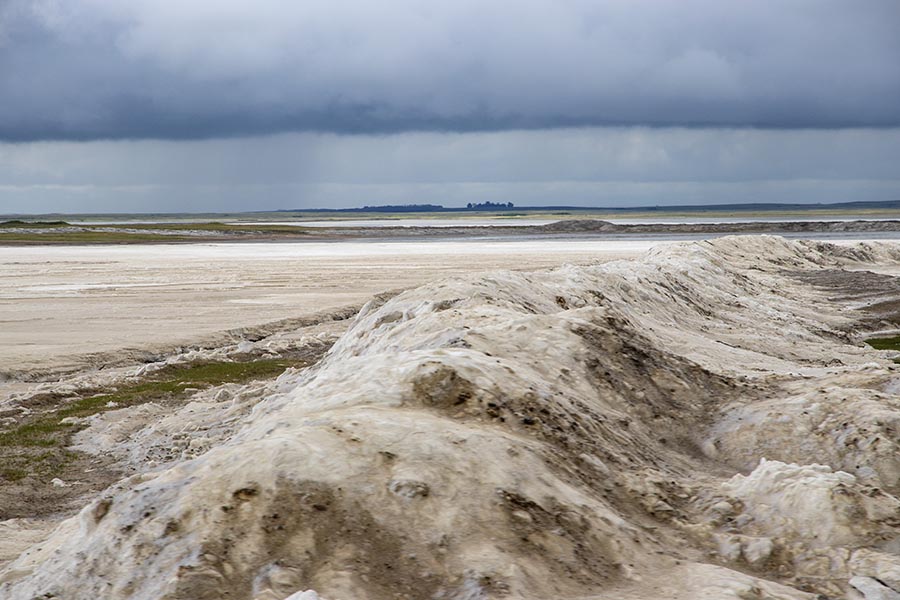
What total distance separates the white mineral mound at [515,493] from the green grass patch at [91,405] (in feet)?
16.2

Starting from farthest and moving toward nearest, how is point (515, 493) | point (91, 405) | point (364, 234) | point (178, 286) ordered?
1. point (364, 234)
2. point (178, 286)
3. point (91, 405)
4. point (515, 493)

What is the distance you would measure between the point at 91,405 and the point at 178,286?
24.5 m

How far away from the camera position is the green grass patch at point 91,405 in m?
13.3

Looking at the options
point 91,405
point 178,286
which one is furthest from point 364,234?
point 91,405

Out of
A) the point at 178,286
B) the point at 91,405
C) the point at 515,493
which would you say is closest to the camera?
the point at 515,493

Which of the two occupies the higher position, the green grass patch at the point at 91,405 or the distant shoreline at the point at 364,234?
the green grass patch at the point at 91,405

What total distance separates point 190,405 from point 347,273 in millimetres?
31451

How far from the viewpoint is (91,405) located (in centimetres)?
1664

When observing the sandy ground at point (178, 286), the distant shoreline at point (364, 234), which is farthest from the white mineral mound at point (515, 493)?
the distant shoreline at point (364, 234)

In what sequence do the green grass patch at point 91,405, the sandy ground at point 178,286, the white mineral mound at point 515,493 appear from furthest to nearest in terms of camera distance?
the sandy ground at point 178,286
the green grass patch at point 91,405
the white mineral mound at point 515,493

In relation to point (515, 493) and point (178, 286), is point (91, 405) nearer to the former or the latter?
point (515, 493)

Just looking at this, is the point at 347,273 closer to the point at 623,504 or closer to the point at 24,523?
the point at 24,523

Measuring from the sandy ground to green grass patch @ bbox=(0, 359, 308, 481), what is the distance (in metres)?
3.38

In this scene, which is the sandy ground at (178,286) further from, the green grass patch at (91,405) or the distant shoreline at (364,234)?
the distant shoreline at (364,234)
